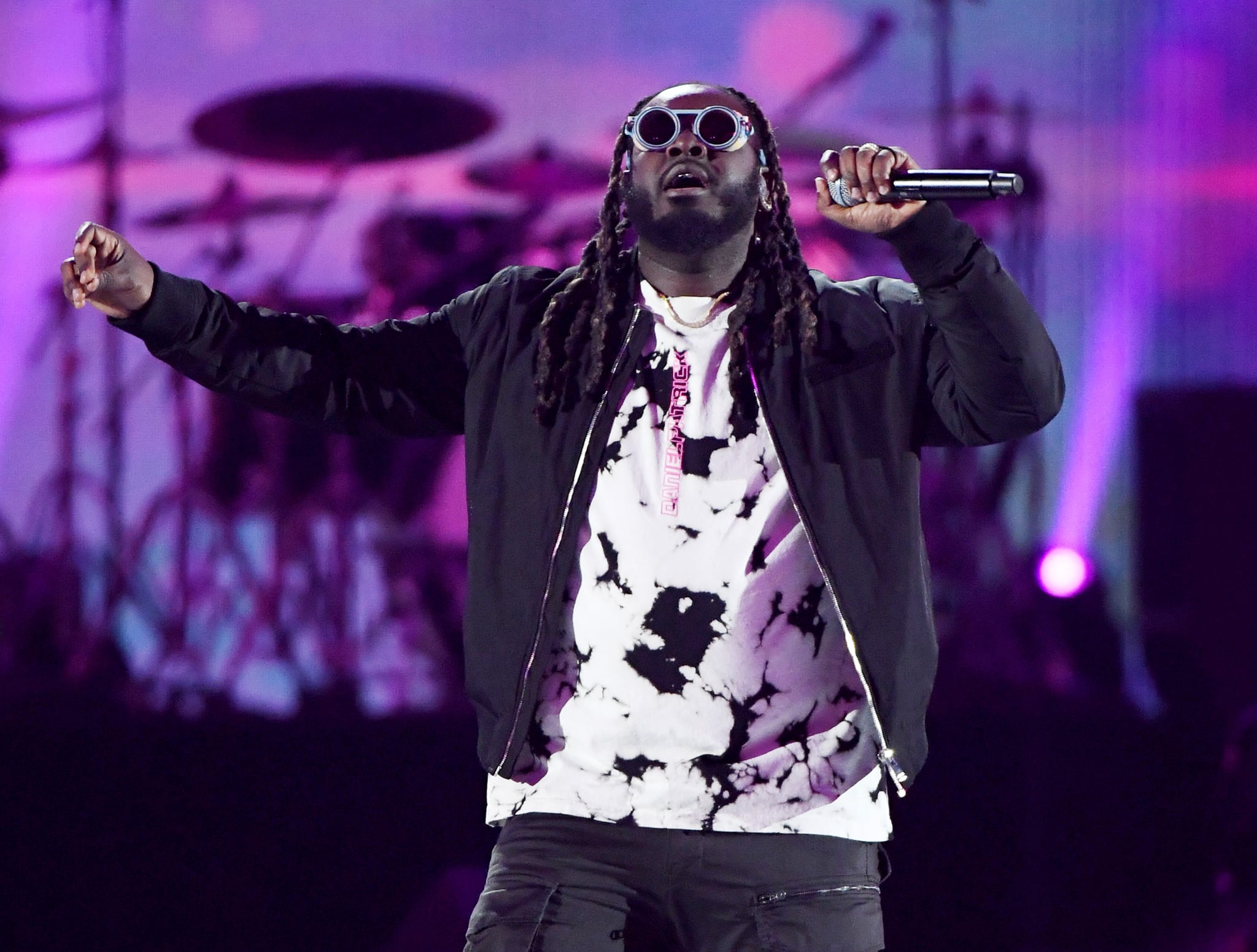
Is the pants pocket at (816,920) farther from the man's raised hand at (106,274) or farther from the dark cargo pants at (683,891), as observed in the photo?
the man's raised hand at (106,274)

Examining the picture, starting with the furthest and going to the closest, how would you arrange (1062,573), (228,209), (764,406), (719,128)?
1. (228,209)
2. (1062,573)
3. (719,128)
4. (764,406)

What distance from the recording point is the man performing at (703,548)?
173cm

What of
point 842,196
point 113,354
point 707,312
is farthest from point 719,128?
point 113,354

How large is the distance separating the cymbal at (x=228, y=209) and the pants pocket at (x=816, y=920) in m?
2.80

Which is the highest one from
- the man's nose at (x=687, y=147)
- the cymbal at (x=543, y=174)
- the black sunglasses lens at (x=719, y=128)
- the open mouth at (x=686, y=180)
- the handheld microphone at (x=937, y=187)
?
the cymbal at (x=543, y=174)

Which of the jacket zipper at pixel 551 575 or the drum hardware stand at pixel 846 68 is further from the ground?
the drum hardware stand at pixel 846 68

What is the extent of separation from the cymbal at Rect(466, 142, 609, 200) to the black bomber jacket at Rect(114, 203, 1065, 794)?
6.57ft

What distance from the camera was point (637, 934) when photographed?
1786 millimetres

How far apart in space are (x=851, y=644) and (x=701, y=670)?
0.61 feet

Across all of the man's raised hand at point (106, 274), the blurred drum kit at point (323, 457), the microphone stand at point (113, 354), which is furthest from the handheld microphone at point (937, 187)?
the microphone stand at point (113, 354)

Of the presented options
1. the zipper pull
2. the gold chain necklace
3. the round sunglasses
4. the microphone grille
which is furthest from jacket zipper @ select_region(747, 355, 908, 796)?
the round sunglasses

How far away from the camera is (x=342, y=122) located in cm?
400

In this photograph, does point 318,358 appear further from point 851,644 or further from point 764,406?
point 851,644

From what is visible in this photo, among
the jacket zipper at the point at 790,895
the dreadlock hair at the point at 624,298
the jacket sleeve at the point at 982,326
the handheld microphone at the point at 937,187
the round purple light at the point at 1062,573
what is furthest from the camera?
the round purple light at the point at 1062,573
